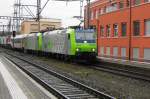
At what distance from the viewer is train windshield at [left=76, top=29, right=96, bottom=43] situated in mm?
33875

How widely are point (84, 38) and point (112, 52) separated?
1700 centimetres

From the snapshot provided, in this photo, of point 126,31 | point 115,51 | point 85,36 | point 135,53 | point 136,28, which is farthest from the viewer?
point 115,51

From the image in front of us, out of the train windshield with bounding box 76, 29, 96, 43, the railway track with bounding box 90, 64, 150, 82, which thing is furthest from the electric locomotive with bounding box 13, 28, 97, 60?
the railway track with bounding box 90, 64, 150, 82

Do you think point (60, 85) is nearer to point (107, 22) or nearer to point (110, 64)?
point (110, 64)

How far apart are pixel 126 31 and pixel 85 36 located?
14365 millimetres

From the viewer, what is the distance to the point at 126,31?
157ft

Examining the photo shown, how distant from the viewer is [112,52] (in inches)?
1993

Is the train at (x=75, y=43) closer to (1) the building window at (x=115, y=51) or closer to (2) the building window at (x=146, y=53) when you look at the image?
(2) the building window at (x=146, y=53)

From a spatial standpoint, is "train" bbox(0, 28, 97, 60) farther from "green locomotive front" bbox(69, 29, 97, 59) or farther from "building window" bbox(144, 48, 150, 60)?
"building window" bbox(144, 48, 150, 60)

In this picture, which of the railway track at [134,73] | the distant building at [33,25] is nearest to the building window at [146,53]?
the railway track at [134,73]

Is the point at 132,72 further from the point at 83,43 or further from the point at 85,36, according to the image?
the point at 85,36

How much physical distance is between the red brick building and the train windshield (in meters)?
8.48

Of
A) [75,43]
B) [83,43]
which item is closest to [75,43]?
[75,43]

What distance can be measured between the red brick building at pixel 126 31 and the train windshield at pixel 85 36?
27.8ft
